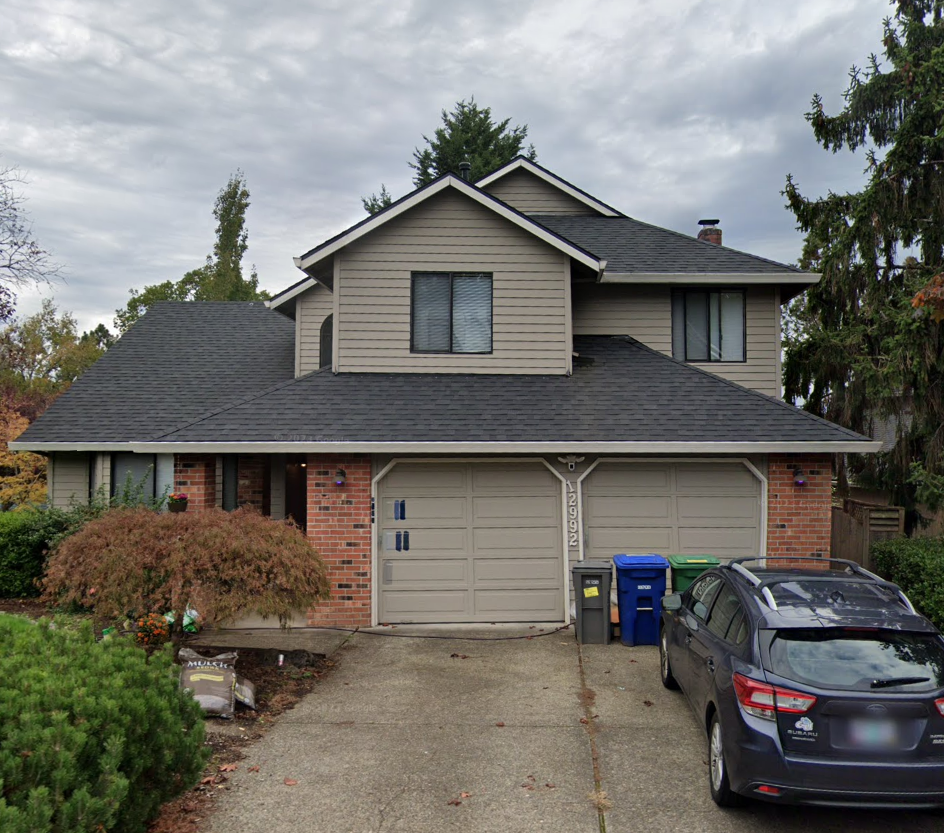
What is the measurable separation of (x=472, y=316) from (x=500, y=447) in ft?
9.28

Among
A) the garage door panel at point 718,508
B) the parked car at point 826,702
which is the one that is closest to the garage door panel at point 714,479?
the garage door panel at point 718,508

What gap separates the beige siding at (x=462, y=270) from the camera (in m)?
11.9

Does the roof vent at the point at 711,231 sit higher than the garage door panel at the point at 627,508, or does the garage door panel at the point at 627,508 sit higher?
the roof vent at the point at 711,231

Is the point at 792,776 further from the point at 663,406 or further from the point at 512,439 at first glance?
the point at 663,406

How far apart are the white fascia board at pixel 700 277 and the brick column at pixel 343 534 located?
18.9 feet

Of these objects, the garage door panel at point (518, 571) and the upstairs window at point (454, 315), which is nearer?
the garage door panel at point (518, 571)

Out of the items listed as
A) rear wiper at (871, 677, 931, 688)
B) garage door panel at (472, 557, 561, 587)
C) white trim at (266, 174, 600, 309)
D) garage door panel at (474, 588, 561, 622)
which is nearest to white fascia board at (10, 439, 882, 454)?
garage door panel at (472, 557, 561, 587)

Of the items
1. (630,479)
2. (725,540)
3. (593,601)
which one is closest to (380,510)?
(593,601)

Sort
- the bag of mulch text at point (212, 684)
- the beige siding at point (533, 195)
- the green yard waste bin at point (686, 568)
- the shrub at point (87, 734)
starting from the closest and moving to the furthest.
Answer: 1. the shrub at point (87, 734)
2. the bag of mulch text at point (212, 684)
3. the green yard waste bin at point (686, 568)
4. the beige siding at point (533, 195)

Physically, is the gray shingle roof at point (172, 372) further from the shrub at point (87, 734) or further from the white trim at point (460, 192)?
the shrub at point (87, 734)

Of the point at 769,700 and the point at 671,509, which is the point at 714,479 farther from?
the point at 769,700

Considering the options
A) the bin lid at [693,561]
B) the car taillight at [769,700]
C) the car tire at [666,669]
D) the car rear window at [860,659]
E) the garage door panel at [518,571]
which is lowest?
the car tire at [666,669]

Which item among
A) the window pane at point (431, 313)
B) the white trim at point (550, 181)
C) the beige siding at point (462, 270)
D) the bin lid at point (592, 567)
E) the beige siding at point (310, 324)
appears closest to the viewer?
the bin lid at point (592, 567)

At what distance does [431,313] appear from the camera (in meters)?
12.0
